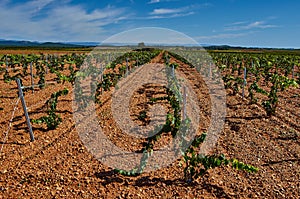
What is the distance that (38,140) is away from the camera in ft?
22.2

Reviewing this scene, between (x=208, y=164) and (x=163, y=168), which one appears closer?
(x=208, y=164)

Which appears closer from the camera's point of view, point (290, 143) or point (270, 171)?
point (270, 171)

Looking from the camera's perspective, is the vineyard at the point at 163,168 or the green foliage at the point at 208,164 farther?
the vineyard at the point at 163,168

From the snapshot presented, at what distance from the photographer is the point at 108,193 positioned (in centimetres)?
464

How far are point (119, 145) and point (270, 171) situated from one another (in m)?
3.25

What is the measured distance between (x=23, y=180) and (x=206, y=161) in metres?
3.25

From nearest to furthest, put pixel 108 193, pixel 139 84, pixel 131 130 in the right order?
pixel 108 193
pixel 131 130
pixel 139 84

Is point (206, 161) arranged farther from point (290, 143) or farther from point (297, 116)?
point (297, 116)

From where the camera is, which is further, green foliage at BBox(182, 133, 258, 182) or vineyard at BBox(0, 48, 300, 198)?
vineyard at BBox(0, 48, 300, 198)

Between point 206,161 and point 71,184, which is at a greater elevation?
point 206,161

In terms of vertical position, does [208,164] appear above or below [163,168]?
above

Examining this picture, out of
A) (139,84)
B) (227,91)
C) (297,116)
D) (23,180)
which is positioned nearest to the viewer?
(23,180)

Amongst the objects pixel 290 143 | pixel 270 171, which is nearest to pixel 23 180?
pixel 270 171

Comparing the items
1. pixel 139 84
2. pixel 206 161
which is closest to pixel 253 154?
pixel 206 161
